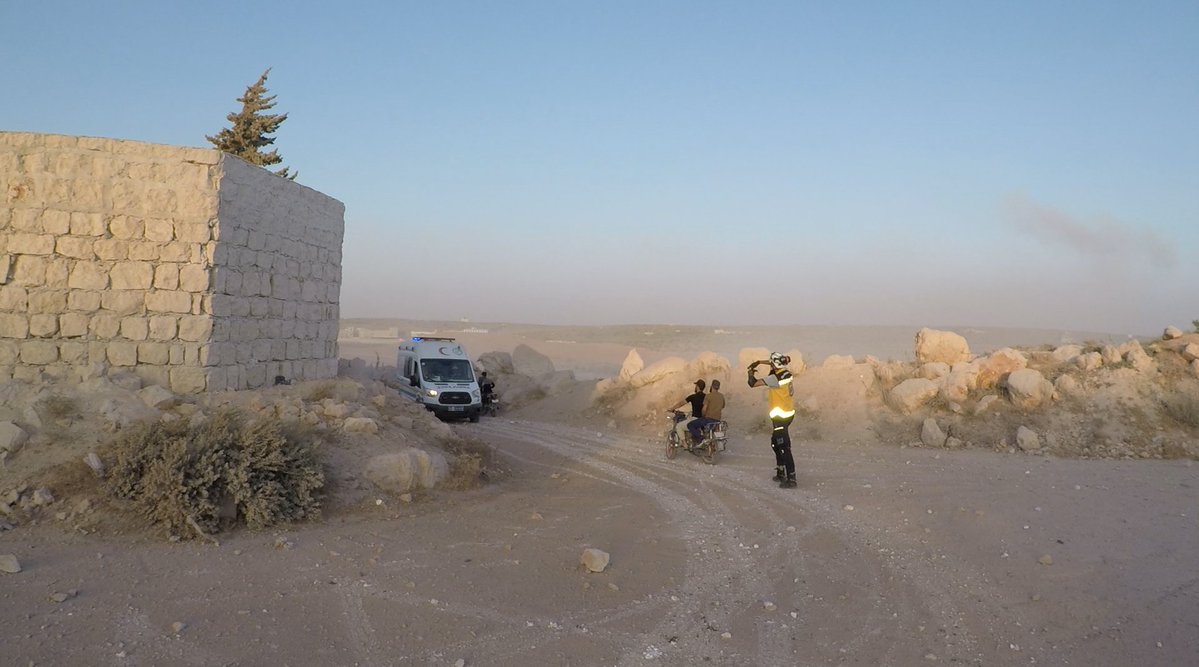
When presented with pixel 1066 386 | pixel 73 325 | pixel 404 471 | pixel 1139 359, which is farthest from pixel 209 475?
pixel 1139 359

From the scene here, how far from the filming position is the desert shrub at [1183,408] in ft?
53.8

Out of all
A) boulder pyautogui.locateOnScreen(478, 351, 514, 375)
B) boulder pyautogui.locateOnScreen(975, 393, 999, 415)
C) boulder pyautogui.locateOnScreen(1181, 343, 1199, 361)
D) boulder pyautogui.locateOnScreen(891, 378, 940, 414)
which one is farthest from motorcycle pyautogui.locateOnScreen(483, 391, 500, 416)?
boulder pyautogui.locateOnScreen(1181, 343, 1199, 361)

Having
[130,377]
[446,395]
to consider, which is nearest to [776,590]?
[130,377]

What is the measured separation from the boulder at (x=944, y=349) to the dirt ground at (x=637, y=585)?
885 centimetres

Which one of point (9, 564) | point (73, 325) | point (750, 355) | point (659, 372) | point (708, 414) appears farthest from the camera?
point (659, 372)

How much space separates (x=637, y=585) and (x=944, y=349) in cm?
1572

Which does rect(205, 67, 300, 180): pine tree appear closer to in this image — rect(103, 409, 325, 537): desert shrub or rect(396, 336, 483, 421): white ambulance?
rect(396, 336, 483, 421): white ambulance

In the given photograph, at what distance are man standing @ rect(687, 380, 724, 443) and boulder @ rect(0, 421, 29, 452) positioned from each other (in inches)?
413

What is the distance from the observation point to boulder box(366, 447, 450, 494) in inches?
390

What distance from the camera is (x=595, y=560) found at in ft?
24.5

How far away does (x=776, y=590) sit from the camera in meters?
7.32

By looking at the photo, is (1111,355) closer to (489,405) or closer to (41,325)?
(489,405)

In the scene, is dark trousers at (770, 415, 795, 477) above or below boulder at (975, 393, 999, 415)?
below

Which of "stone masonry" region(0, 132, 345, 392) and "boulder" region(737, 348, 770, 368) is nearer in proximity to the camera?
"stone masonry" region(0, 132, 345, 392)
